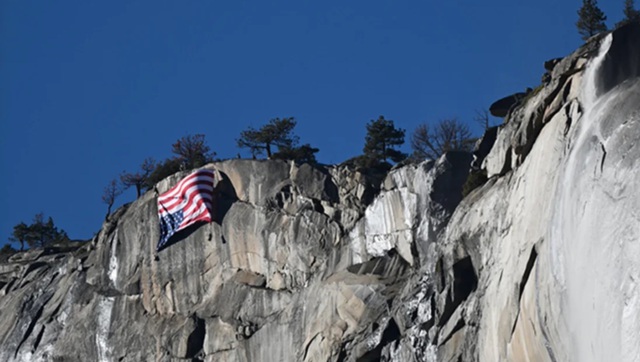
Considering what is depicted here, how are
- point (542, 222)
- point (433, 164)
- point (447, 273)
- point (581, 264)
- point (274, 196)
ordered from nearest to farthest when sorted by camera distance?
1. point (581, 264)
2. point (542, 222)
3. point (447, 273)
4. point (433, 164)
5. point (274, 196)

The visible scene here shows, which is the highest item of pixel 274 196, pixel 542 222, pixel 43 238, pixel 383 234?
pixel 43 238

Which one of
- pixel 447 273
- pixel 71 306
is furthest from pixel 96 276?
pixel 447 273

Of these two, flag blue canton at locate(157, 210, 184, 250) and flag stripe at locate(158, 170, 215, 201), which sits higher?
flag stripe at locate(158, 170, 215, 201)

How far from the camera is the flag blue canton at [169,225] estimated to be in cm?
6975

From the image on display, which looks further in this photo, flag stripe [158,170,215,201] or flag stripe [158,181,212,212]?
flag stripe [158,170,215,201]

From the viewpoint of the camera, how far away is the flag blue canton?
69.8 metres

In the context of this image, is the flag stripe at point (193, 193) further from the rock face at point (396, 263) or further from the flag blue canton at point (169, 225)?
the rock face at point (396, 263)

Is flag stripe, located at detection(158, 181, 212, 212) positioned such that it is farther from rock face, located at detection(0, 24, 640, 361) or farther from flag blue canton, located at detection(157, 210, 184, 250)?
rock face, located at detection(0, 24, 640, 361)

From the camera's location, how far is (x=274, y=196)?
2544 inches

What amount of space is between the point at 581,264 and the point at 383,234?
23183mm

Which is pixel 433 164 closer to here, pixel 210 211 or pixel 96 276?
pixel 210 211

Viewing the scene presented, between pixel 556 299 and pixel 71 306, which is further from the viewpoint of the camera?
pixel 71 306

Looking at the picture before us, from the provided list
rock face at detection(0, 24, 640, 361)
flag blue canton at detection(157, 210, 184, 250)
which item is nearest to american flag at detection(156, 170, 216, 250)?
flag blue canton at detection(157, 210, 184, 250)

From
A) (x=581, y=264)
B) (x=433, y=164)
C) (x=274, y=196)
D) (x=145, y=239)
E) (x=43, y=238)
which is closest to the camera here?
(x=581, y=264)
